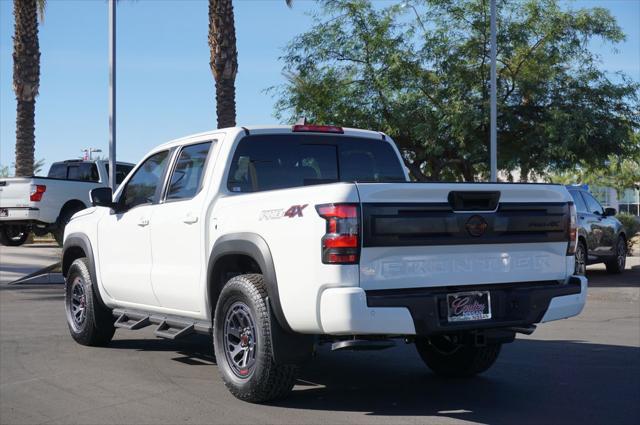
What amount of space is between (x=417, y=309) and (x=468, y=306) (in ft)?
1.53

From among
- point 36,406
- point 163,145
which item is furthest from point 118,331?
point 36,406

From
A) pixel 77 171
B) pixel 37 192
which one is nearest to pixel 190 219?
pixel 37 192

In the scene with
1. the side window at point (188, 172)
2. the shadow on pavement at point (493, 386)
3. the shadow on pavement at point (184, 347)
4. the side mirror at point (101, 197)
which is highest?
the side window at point (188, 172)

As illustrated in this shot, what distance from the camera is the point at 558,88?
21969 millimetres

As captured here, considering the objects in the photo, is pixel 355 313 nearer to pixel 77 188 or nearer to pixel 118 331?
pixel 118 331

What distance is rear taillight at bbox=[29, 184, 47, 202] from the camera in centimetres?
2027

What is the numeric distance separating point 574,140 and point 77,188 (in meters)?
12.1

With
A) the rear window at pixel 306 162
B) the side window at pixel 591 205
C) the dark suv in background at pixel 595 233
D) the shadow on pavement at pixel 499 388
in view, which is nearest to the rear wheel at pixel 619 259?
the dark suv in background at pixel 595 233

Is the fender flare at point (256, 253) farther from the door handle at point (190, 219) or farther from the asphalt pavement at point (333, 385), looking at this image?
the asphalt pavement at point (333, 385)

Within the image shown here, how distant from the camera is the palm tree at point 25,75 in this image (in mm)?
26844

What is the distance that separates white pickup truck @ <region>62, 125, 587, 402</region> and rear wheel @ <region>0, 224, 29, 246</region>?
15.2 m

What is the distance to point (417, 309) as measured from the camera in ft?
18.0

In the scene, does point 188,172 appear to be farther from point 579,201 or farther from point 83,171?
point 83,171

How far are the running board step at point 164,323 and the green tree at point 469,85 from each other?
47.0 ft
